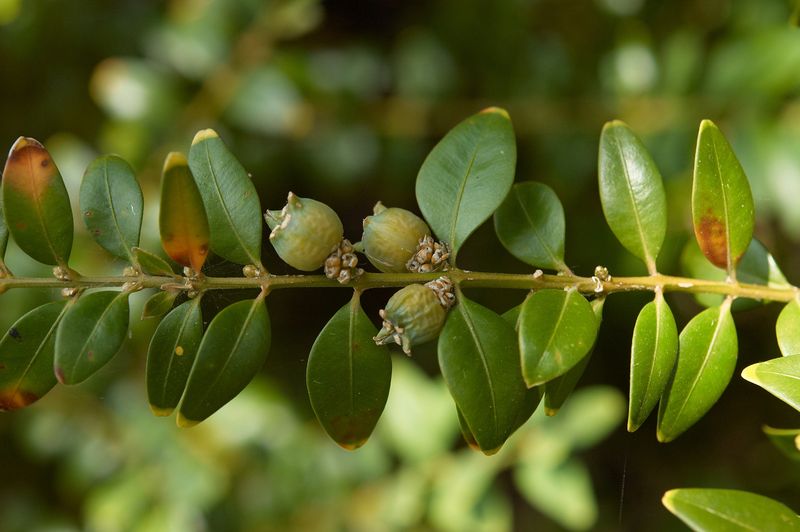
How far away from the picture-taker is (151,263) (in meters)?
1.11

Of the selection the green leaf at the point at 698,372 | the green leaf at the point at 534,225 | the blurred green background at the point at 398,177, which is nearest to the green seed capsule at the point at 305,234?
the green leaf at the point at 534,225

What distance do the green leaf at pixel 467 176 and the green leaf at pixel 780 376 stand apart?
398 mm

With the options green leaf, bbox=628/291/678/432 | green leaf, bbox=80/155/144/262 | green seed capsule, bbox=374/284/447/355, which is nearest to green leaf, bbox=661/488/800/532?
green leaf, bbox=628/291/678/432

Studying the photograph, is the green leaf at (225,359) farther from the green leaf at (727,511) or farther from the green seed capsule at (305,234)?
the green leaf at (727,511)

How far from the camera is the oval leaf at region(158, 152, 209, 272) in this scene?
39.4 inches

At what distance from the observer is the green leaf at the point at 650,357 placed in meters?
1.01

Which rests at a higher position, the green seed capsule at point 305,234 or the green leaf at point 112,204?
the green leaf at point 112,204

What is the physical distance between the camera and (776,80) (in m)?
2.20

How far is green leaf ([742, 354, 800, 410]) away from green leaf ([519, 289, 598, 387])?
7.6 inches

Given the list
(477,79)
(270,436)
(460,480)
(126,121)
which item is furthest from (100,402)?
(477,79)

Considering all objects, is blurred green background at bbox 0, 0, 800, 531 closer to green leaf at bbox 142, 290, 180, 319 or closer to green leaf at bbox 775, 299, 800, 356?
green leaf at bbox 775, 299, 800, 356

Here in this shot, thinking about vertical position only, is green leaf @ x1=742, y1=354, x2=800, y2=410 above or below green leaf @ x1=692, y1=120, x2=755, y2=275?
below

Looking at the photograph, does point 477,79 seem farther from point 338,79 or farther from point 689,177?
point 689,177

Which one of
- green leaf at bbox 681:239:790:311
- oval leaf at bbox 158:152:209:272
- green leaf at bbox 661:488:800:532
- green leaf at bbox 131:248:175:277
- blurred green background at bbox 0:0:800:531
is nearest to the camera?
green leaf at bbox 661:488:800:532
